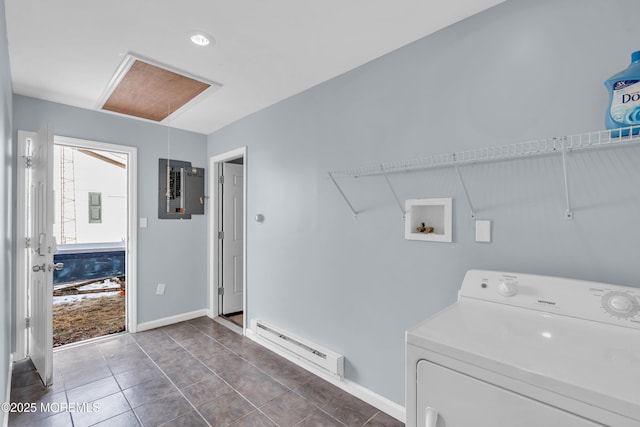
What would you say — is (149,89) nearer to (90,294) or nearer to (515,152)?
(515,152)

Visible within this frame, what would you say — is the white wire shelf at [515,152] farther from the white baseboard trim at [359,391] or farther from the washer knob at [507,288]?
the white baseboard trim at [359,391]

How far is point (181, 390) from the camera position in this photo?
2.33 metres

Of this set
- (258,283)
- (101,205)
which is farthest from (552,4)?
(101,205)

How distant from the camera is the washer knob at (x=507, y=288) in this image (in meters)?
1.36

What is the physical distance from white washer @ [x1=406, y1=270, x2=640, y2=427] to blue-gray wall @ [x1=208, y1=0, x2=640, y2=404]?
223mm

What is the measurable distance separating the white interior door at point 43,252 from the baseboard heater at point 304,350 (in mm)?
1654

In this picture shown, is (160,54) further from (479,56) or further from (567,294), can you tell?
(567,294)

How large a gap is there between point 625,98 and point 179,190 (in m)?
3.91

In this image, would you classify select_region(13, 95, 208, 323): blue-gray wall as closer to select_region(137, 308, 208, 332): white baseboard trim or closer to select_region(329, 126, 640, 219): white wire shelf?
select_region(137, 308, 208, 332): white baseboard trim

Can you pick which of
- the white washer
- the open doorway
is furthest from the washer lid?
the open doorway

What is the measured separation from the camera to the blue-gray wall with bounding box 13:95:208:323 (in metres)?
3.13

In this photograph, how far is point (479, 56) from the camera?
1672 mm

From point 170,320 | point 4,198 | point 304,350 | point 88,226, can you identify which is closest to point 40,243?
point 4,198

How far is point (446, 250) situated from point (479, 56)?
1.07 m
